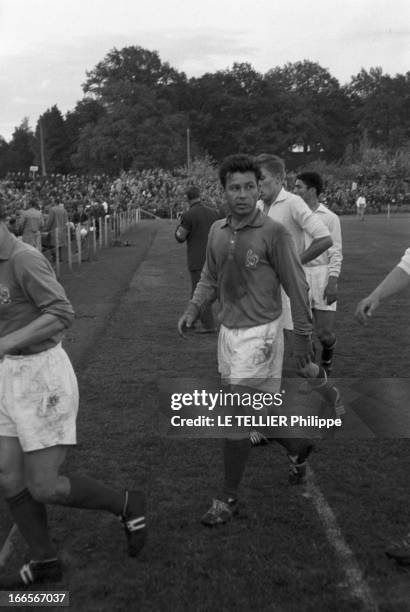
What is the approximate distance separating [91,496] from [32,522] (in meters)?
0.30

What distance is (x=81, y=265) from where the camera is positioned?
2230 cm

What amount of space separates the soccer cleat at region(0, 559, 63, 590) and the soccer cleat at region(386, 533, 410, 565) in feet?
5.45

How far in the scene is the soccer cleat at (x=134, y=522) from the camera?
4145 millimetres

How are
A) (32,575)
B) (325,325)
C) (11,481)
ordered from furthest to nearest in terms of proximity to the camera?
(325,325) < (32,575) < (11,481)

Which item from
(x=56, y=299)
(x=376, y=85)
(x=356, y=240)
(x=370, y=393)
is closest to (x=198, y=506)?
(x=56, y=299)

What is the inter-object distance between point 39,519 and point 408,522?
6.88 ft

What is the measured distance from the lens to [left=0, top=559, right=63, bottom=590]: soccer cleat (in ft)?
12.8

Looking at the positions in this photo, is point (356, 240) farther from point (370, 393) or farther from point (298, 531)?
point (298, 531)

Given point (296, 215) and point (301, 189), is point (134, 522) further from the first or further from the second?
point (301, 189)

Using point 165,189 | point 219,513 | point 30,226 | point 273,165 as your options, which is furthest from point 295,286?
point 165,189

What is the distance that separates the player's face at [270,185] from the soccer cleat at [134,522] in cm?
265

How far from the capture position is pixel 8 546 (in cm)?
440

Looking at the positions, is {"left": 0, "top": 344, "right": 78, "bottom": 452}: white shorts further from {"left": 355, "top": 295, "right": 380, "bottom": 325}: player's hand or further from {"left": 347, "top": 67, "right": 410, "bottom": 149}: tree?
{"left": 347, "top": 67, "right": 410, "bottom": 149}: tree

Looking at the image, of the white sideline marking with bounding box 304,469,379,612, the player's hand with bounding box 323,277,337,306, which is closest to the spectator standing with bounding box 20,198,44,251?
the player's hand with bounding box 323,277,337,306
